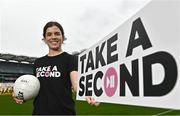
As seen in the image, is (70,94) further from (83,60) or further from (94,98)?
(83,60)

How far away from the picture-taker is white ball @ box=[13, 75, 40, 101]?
11.2 ft

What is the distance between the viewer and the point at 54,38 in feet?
10.9

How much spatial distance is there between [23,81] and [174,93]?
6.70 feet

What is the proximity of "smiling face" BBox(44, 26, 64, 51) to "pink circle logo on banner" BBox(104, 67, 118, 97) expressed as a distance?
2.07 feet

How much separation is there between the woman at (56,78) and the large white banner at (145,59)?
31cm

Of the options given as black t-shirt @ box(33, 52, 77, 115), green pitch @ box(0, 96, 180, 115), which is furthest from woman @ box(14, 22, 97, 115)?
green pitch @ box(0, 96, 180, 115)

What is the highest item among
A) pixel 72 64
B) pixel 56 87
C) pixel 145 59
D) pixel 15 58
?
pixel 15 58

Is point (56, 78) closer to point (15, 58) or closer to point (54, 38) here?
point (54, 38)

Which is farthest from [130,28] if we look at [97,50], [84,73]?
[84,73]

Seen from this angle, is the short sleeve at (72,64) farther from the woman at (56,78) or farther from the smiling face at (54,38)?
the smiling face at (54,38)

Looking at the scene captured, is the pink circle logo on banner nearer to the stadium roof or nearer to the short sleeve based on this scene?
the short sleeve

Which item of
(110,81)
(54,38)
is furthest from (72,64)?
(110,81)

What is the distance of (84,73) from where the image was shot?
3.63 m

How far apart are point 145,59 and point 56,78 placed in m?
1.22
